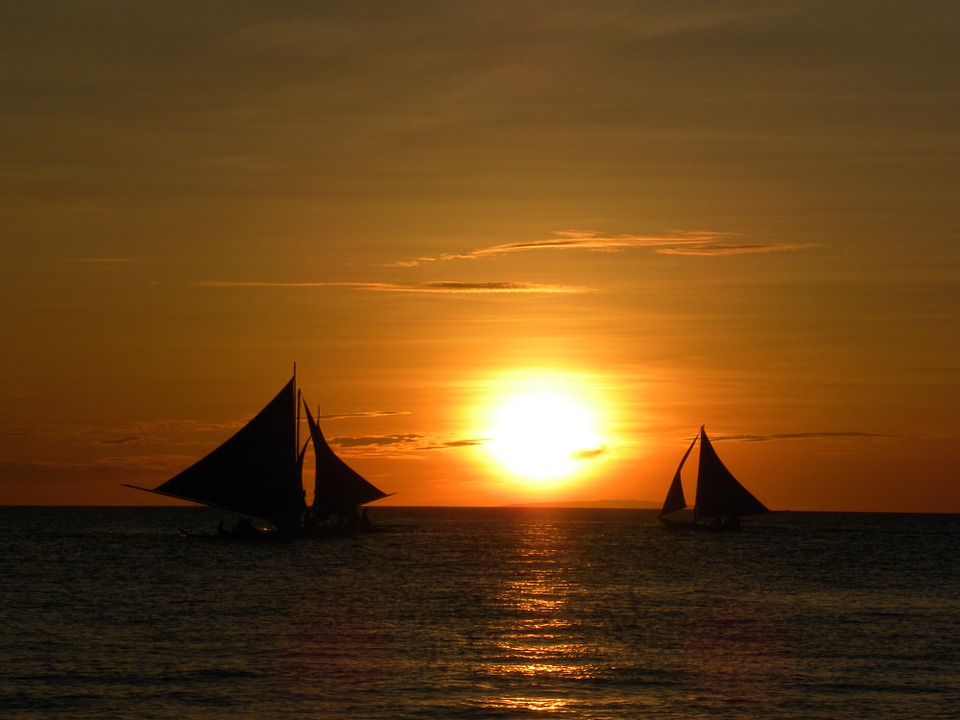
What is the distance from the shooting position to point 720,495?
452ft

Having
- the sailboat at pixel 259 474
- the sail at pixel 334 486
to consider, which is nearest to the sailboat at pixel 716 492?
the sail at pixel 334 486

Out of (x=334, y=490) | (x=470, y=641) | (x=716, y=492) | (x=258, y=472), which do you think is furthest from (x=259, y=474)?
(x=716, y=492)

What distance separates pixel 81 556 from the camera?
3999 inches

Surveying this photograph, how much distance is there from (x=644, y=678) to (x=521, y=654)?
595 cm

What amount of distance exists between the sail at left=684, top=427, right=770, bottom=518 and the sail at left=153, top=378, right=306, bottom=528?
51706 millimetres

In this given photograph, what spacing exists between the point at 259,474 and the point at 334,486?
21.2m

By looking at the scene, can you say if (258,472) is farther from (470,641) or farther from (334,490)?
Answer: (470,641)

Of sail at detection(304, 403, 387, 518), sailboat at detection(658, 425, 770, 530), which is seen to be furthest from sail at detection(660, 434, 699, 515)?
sail at detection(304, 403, 387, 518)

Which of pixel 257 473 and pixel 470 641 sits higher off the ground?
pixel 257 473

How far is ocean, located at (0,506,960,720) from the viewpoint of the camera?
34.0m

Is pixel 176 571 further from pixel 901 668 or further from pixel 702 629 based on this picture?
pixel 901 668

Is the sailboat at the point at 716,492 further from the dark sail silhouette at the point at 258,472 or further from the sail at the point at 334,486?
the dark sail silhouette at the point at 258,472

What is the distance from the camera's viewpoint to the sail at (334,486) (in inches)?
4383

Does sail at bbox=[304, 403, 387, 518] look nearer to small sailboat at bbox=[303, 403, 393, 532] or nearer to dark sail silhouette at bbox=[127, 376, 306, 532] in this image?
small sailboat at bbox=[303, 403, 393, 532]
